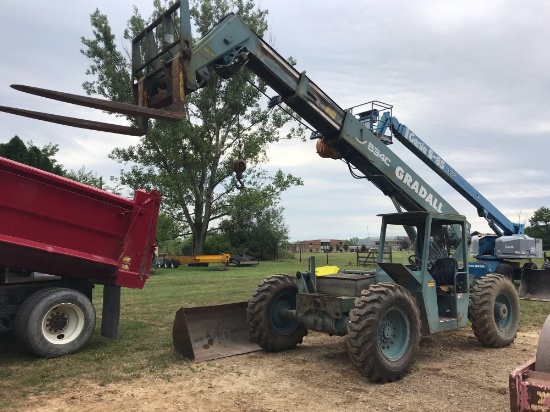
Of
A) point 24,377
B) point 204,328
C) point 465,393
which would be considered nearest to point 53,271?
point 24,377

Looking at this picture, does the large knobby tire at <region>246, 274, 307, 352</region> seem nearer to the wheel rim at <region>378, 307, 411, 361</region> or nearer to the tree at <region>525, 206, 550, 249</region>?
the wheel rim at <region>378, 307, 411, 361</region>

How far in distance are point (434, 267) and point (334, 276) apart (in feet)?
5.57

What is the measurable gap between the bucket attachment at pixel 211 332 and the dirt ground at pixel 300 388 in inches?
10.0

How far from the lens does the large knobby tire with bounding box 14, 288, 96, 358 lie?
651 centimetres

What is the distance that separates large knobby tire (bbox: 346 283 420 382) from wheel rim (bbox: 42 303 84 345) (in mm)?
3884

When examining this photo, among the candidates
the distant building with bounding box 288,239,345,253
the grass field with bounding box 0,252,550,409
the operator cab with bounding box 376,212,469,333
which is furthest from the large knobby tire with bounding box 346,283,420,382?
the distant building with bounding box 288,239,345,253

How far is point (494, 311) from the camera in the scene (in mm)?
7441

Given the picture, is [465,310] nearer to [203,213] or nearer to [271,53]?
[271,53]

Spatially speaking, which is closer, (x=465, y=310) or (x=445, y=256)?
(x=465, y=310)

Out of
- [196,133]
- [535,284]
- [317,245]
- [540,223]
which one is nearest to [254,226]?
[196,133]

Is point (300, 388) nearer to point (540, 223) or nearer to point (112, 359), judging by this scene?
point (112, 359)

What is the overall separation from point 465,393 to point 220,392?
8.49 ft

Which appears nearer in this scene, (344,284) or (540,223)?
(344,284)

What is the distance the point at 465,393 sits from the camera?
17.2 feet
